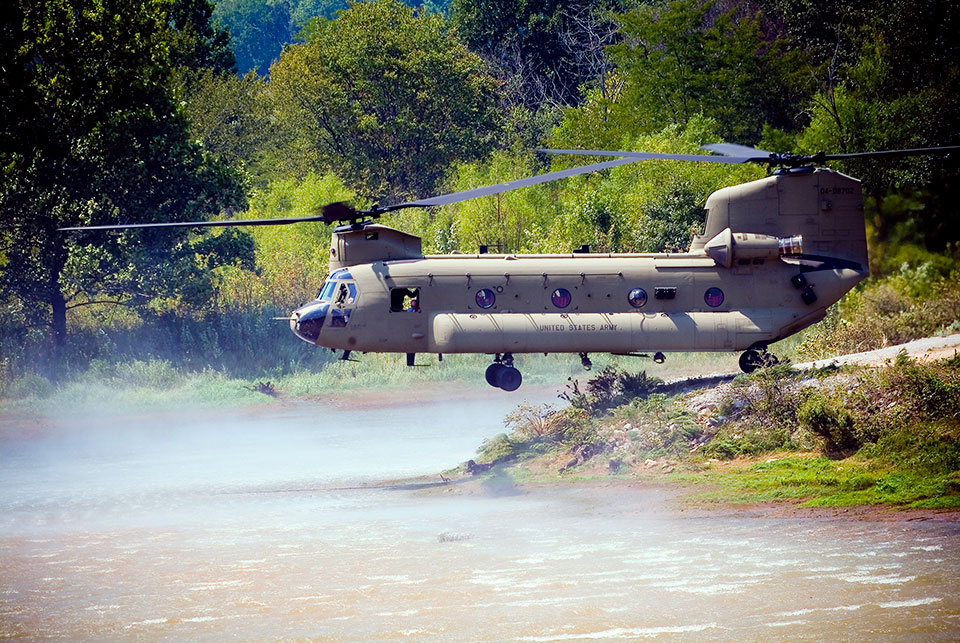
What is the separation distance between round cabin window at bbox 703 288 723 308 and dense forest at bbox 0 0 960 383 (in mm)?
9013

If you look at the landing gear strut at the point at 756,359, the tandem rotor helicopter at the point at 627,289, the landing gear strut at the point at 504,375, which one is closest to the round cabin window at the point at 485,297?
the tandem rotor helicopter at the point at 627,289

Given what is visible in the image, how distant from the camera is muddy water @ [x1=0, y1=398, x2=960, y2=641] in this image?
1453 cm

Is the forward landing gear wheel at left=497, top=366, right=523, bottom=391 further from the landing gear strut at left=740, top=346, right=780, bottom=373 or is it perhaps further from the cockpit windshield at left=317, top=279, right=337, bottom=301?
the landing gear strut at left=740, top=346, right=780, bottom=373

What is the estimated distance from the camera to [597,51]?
87.4m

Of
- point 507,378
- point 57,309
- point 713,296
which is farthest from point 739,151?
point 57,309

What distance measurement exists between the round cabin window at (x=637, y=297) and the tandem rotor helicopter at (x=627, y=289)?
0.7 inches

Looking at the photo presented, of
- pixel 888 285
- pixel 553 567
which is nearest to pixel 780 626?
pixel 553 567

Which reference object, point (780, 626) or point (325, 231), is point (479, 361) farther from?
point (780, 626)

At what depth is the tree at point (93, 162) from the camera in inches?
1470

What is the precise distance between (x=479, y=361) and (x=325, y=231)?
14971 millimetres

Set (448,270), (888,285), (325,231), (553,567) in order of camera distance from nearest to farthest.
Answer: (553,567), (448,270), (888,285), (325,231)

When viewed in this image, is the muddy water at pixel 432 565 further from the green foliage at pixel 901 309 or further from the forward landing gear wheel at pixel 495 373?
the green foliage at pixel 901 309

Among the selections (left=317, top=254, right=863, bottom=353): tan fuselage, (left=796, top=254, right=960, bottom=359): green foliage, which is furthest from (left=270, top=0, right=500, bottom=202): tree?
(left=317, top=254, right=863, bottom=353): tan fuselage

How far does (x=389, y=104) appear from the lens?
2685 inches
